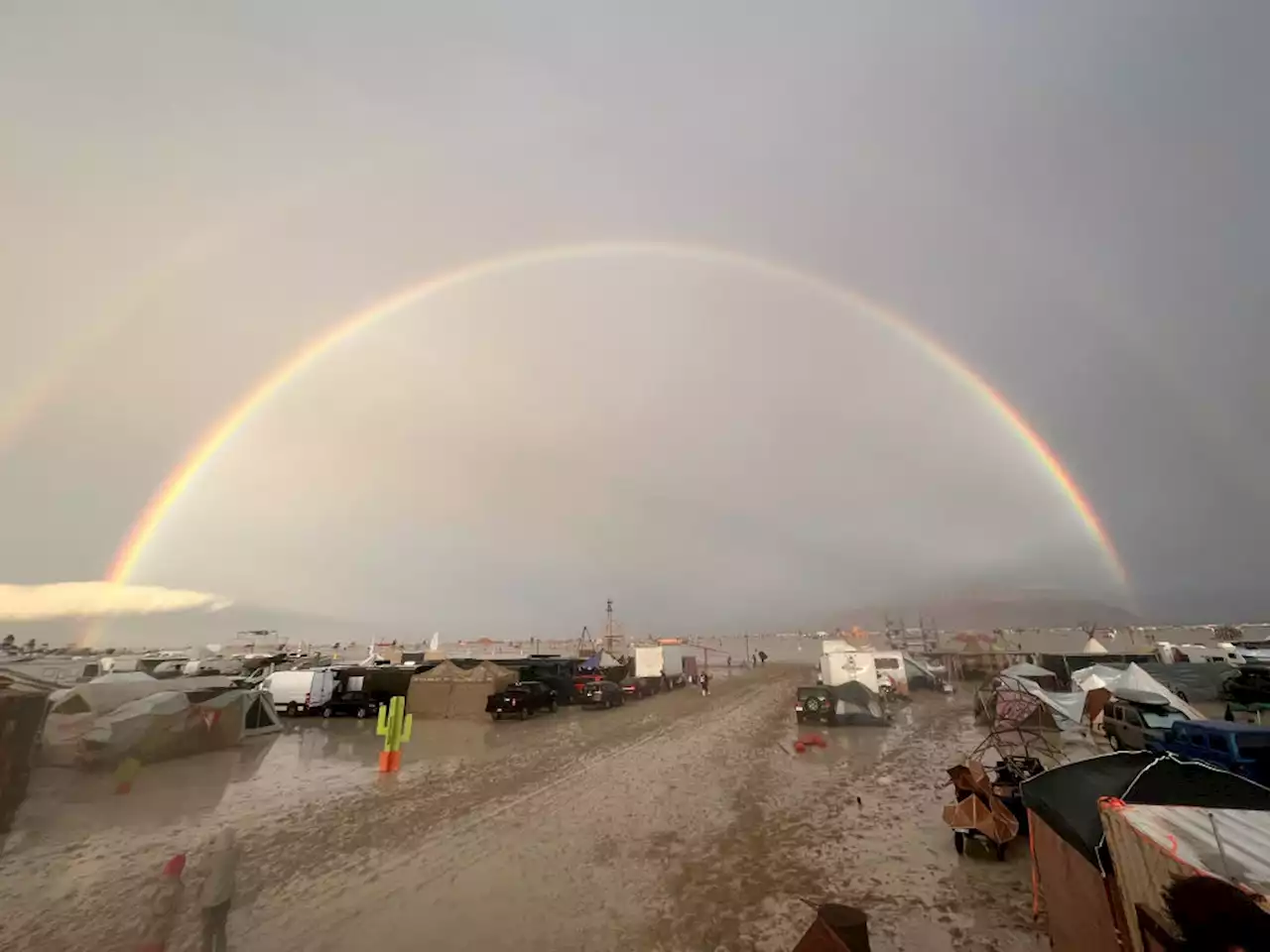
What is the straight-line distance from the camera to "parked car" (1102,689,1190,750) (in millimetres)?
18031

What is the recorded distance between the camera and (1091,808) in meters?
6.44

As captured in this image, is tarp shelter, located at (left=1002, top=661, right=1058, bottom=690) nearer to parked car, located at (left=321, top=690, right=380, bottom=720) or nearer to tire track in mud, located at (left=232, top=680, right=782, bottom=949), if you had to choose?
tire track in mud, located at (left=232, top=680, right=782, bottom=949)

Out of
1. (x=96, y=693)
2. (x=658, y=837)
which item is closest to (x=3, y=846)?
(x=96, y=693)

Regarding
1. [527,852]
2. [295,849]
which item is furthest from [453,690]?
[527,852]

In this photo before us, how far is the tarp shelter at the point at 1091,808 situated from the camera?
5.66m

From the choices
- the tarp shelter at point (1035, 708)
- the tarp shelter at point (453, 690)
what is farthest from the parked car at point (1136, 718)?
the tarp shelter at point (453, 690)

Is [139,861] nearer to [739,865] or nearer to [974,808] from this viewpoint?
[739,865]

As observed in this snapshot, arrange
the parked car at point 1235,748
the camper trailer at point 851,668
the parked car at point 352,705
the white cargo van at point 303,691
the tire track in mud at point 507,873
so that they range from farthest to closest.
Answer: the camper trailer at point 851,668 < the white cargo van at point 303,691 < the parked car at point 352,705 < the parked car at point 1235,748 < the tire track in mud at point 507,873

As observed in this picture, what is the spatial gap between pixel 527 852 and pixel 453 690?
70.1ft

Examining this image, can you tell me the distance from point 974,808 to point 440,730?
21.4 metres

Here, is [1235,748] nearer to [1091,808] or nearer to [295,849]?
[1091,808]

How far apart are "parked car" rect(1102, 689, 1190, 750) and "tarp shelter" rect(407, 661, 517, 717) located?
25525mm

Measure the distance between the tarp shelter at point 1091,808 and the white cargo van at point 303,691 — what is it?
32454 mm

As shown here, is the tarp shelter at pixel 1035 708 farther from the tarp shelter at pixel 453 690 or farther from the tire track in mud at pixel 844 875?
the tarp shelter at pixel 453 690
